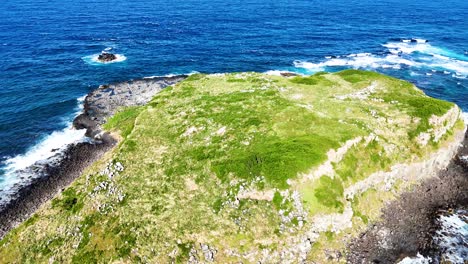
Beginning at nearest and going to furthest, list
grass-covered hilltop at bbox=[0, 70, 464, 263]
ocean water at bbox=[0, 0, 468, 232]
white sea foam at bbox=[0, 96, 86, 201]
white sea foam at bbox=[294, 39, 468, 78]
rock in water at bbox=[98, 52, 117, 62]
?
grass-covered hilltop at bbox=[0, 70, 464, 263] → white sea foam at bbox=[0, 96, 86, 201] → ocean water at bbox=[0, 0, 468, 232] → white sea foam at bbox=[294, 39, 468, 78] → rock in water at bbox=[98, 52, 117, 62]

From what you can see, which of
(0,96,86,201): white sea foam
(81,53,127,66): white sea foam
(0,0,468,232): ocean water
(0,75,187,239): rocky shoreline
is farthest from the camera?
(81,53,127,66): white sea foam

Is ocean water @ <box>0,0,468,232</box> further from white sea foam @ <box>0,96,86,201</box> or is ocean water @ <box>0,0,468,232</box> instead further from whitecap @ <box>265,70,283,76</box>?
whitecap @ <box>265,70,283,76</box>

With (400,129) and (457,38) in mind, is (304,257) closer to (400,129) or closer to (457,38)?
(400,129)

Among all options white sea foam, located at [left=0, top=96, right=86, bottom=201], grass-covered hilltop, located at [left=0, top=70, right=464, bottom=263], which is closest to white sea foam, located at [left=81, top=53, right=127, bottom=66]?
white sea foam, located at [left=0, top=96, right=86, bottom=201]

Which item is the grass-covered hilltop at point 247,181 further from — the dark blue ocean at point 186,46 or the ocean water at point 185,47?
the dark blue ocean at point 186,46

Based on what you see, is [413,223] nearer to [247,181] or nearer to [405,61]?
[247,181]

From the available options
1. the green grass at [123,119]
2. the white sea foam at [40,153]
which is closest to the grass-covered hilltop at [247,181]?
the green grass at [123,119]

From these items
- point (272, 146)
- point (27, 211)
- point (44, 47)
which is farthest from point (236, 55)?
point (27, 211)
